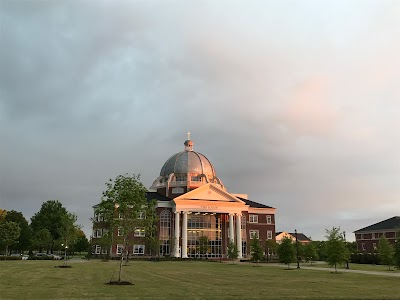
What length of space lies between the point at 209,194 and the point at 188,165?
1311 centimetres

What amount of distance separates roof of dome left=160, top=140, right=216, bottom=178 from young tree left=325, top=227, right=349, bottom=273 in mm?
53394

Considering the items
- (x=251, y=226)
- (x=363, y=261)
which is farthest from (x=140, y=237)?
(x=363, y=261)

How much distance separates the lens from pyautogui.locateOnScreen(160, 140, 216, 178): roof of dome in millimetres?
96062

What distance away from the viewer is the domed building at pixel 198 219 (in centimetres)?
8262

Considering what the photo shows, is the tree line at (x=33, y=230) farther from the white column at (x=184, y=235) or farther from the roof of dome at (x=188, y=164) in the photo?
the roof of dome at (x=188, y=164)

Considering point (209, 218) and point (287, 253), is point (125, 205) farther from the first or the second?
point (209, 218)

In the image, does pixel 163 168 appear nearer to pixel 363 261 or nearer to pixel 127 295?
pixel 363 261

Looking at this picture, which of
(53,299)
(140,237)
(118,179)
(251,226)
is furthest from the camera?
(251,226)

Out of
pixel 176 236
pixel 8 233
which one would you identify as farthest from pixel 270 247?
pixel 8 233

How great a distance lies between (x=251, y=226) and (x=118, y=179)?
71010 millimetres

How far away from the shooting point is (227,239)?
87500 mm

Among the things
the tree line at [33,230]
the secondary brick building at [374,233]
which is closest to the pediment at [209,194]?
the tree line at [33,230]

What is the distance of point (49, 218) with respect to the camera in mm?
99938

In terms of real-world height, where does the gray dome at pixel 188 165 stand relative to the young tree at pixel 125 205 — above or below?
above
